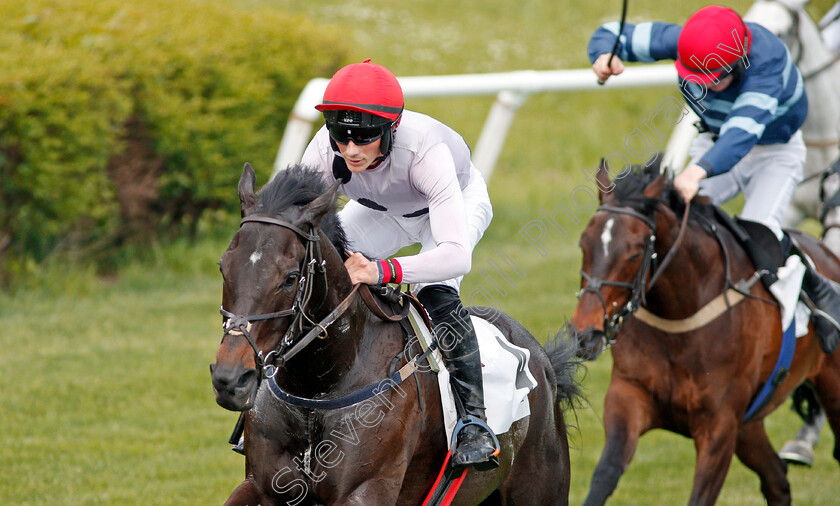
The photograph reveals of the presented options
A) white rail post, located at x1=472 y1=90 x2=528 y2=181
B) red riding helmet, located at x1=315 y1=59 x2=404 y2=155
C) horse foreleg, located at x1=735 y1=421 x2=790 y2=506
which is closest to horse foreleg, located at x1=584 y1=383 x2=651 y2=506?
horse foreleg, located at x1=735 y1=421 x2=790 y2=506

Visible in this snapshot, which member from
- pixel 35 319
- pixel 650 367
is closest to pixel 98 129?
pixel 35 319

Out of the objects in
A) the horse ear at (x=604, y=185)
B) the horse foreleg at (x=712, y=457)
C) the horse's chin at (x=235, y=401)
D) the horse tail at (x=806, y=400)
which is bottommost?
the horse tail at (x=806, y=400)

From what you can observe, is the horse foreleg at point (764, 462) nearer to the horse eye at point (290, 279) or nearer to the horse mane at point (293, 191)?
the horse mane at point (293, 191)

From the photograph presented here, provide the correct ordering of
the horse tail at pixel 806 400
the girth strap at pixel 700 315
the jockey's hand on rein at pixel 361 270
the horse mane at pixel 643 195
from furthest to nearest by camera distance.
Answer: the horse tail at pixel 806 400 < the girth strap at pixel 700 315 < the horse mane at pixel 643 195 < the jockey's hand on rein at pixel 361 270

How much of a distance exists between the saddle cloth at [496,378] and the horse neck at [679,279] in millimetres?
1332

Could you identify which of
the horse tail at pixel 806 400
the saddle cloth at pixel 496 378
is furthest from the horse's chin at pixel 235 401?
the horse tail at pixel 806 400

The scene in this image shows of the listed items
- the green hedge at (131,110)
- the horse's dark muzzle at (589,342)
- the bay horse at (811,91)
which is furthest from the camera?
the green hedge at (131,110)

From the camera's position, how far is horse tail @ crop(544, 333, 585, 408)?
178 inches

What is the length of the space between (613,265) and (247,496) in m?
2.23

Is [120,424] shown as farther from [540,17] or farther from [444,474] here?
[540,17]

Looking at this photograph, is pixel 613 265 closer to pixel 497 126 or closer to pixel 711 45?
pixel 711 45

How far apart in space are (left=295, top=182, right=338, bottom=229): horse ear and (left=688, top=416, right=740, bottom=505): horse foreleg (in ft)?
8.62

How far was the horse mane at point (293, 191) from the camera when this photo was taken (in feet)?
10.1

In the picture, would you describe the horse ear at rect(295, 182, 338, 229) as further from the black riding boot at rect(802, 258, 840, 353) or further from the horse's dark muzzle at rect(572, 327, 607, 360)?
the black riding boot at rect(802, 258, 840, 353)
